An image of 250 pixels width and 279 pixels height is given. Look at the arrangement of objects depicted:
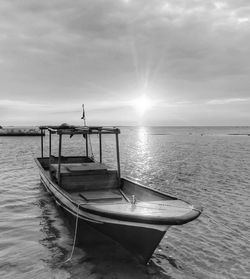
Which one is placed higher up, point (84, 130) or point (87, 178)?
point (84, 130)

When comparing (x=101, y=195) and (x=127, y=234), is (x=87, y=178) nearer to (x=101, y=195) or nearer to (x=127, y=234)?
(x=101, y=195)

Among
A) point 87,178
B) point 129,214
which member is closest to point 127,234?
point 129,214

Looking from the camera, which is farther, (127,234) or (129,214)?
(127,234)

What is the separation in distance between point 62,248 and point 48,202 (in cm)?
601

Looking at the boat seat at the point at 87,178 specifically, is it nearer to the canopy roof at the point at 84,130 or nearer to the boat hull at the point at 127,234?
the canopy roof at the point at 84,130

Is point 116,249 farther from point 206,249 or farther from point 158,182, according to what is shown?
point 158,182

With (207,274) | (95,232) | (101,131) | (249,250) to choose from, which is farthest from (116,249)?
(101,131)

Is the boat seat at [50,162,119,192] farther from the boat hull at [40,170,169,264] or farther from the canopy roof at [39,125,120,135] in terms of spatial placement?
the boat hull at [40,170,169,264]

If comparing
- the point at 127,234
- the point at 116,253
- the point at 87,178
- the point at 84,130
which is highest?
the point at 84,130

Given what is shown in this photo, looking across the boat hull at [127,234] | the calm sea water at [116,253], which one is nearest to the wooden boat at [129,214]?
the boat hull at [127,234]

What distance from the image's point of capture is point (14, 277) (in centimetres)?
789

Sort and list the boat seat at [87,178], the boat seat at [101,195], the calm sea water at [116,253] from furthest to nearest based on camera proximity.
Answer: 1. the boat seat at [87,178]
2. the boat seat at [101,195]
3. the calm sea water at [116,253]

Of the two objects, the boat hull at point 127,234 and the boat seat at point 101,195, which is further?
the boat seat at point 101,195

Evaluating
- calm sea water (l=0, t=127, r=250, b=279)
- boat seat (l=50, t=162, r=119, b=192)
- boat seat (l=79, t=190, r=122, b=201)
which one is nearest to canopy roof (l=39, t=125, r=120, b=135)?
boat seat (l=50, t=162, r=119, b=192)
